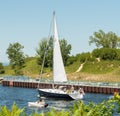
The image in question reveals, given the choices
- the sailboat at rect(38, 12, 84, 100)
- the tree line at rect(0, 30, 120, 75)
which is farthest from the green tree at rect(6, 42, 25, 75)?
the sailboat at rect(38, 12, 84, 100)

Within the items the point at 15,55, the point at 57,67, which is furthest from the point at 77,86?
the point at 15,55

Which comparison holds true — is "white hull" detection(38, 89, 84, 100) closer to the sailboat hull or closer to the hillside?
the sailboat hull

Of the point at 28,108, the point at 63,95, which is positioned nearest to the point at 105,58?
the point at 63,95

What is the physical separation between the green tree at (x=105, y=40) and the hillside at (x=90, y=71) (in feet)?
74.7

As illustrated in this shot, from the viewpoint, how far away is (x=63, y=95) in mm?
72875

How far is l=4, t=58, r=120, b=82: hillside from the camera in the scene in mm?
115812

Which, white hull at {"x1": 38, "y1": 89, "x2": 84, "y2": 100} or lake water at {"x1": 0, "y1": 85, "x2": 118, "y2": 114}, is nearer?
lake water at {"x1": 0, "y1": 85, "x2": 118, "y2": 114}

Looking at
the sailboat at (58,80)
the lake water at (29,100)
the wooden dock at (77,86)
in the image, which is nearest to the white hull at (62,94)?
the sailboat at (58,80)

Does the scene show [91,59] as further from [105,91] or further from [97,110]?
[97,110]

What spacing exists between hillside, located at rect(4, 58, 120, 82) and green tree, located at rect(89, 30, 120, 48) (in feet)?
74.7

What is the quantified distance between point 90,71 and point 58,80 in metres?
44.5

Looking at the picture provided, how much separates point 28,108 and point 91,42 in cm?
10094

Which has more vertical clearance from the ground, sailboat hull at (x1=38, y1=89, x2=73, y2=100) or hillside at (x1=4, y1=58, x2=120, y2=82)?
hillside at (x1=4, y1=58, x2=120, y2=82)

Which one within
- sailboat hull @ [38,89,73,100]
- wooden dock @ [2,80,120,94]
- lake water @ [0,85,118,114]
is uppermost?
wooden dock @ [2,80,120,94]
